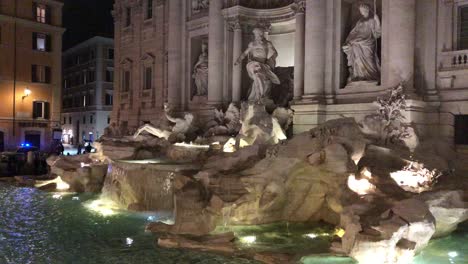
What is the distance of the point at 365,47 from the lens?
46.8 ft

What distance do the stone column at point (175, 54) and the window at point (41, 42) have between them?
1670cm

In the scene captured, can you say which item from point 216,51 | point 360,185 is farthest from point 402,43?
point 216,51

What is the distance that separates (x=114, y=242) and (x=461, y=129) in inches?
384

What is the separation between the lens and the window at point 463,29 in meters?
13.0

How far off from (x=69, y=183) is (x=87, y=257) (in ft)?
27.1

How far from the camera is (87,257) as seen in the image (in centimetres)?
830

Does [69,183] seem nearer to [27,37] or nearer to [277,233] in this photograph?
[277,233]

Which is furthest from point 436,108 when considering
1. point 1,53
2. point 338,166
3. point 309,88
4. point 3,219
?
point 1,53

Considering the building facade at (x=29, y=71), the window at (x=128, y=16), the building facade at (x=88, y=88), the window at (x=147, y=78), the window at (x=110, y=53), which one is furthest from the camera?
the window at (x=110, y=53)

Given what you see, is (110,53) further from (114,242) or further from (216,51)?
(114,242)

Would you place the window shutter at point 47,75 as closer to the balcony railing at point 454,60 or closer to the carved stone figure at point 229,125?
the carved stone figure at point 229,125

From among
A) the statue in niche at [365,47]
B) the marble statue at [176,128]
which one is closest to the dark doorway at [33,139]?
the marble statue at [176,128]

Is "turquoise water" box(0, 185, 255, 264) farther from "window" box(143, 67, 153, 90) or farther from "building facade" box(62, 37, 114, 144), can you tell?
"building facade" box(62, 37, 114, 144)

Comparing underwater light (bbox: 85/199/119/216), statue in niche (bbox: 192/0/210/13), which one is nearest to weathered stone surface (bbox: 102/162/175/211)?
underwater light (bbox: 85/199/119/216)
